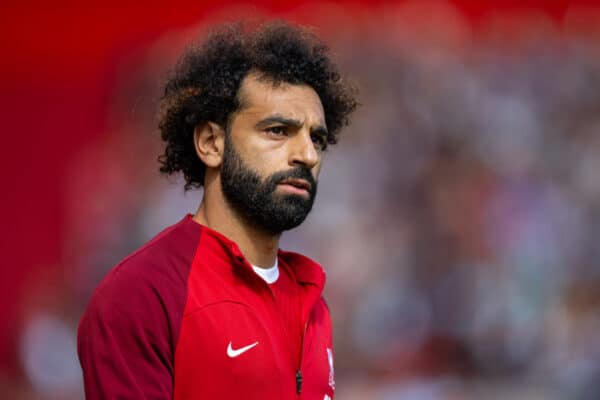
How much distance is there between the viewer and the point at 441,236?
402 centimetres

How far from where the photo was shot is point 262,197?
1814 mm

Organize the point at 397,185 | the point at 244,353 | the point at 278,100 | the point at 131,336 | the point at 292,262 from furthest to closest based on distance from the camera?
the point at 397,185 → the point at 292,262 → the point at 278,100 → the point at 244,353 → the point at 131,336

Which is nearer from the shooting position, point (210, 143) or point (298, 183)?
point (298, 183)

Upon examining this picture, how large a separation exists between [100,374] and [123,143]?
2284 mm

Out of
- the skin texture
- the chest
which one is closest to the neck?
the skin texture

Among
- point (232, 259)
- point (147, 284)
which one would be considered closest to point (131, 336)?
point (147, 284)

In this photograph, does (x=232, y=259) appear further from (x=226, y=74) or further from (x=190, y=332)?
(x=226, y=74)

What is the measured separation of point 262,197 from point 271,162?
85 mm

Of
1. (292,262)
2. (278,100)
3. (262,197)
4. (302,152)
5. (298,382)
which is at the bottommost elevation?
(298,382)

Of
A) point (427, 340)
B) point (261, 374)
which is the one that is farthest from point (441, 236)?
point (261, 374)

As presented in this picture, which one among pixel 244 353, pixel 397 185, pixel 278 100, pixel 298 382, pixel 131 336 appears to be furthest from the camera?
pixel 397 185

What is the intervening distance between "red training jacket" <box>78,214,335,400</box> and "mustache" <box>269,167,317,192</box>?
183 mm

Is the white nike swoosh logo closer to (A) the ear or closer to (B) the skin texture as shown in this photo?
(B) the skin texture

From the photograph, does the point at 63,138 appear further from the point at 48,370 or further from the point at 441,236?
the point at 441,236
